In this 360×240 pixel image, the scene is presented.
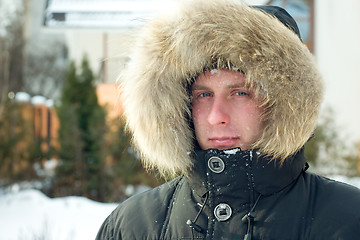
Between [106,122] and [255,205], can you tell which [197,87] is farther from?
[106,122]

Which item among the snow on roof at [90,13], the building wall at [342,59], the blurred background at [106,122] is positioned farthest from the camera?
the building wall at [342,59]

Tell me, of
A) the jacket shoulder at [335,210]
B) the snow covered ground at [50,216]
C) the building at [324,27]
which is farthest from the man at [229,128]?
the building at [324,27]

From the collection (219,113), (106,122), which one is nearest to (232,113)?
(219,113)

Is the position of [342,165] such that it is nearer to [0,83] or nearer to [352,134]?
[352,134]

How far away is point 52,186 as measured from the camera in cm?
783

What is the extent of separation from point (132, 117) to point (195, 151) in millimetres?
321

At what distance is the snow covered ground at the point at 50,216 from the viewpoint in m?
4.85

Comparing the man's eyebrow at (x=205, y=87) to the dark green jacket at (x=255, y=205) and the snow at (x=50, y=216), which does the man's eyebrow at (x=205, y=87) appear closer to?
the dark green jacket at (x=255, y=205)

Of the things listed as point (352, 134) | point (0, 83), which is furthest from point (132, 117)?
point (0, 83)

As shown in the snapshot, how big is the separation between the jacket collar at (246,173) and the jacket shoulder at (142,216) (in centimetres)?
26

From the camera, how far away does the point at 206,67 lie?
1.59m

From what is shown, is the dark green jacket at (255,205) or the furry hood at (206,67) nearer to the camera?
the dark green jacket at (255,205)

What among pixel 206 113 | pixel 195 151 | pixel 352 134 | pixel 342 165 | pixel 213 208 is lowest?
pixel 342 165

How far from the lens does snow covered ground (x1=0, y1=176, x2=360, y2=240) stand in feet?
15.9
